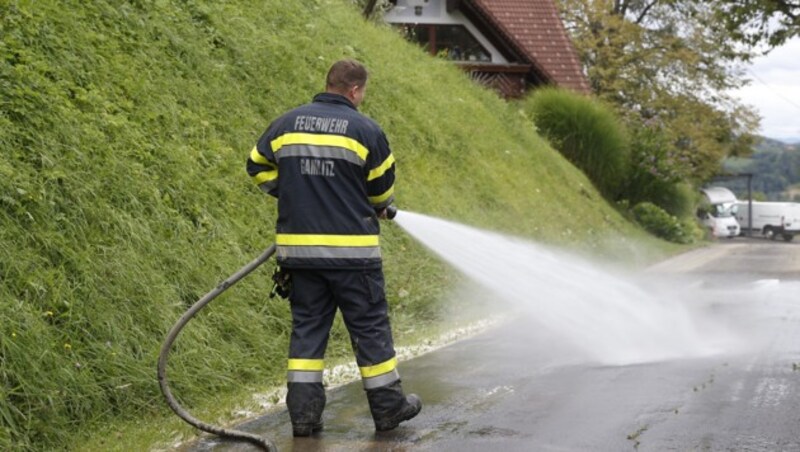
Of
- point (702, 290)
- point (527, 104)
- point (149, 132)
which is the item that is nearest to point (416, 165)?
point (702, 290)

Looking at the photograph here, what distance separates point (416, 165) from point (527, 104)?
12.6 m

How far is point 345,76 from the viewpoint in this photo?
5797 mm

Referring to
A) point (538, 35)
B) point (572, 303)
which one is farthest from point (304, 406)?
point (538, 35)

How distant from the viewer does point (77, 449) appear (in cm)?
549

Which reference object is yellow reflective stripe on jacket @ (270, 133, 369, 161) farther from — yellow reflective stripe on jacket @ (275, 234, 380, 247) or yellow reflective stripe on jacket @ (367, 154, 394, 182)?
yellow reflective stripe on jacket @ (275, 234, 380, 247)

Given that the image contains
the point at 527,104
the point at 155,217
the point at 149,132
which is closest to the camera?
the point at 155,217

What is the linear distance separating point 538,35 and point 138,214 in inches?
1080

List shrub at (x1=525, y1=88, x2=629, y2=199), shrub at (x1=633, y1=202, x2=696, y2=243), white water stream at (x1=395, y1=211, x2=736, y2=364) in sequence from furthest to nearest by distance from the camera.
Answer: shrub at (x1=633, y1=202, x2=696, y2=243), shrub at (x1=525, y1=88, x2=629, y2=199), white water stream at (x1=395, y1=211, x2=736, y2=364)

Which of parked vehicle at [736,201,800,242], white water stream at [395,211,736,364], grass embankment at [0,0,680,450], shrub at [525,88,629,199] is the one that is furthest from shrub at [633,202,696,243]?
parked vehicle at [736,201,800,242]

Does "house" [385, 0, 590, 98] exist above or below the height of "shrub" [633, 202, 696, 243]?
above

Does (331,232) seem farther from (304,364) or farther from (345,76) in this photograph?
(345,76)

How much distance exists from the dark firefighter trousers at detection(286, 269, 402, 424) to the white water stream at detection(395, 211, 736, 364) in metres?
1.86

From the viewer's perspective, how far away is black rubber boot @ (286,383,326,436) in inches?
223

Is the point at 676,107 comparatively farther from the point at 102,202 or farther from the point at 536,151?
the point at 102,202
